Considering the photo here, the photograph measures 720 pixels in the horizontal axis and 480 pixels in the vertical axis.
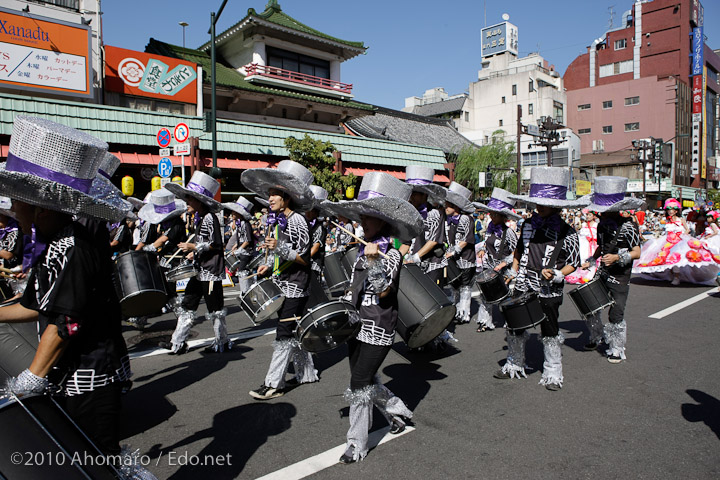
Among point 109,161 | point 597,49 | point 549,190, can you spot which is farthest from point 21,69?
point 597,49

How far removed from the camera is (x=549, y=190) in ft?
17.9

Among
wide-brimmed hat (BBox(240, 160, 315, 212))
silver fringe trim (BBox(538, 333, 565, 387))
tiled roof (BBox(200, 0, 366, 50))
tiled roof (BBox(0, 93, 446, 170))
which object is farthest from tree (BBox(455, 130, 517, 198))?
wide-brimmed hat (BBox(240, 160, 315, 212))

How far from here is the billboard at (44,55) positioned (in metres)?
16.5

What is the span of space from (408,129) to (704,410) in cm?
3636

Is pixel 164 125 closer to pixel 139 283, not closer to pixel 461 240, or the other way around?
pixel 461 240

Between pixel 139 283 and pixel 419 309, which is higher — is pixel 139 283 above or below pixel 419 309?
above

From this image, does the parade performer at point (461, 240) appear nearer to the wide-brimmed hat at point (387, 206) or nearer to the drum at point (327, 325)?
the wide-brimmed hat at point (387, 206)

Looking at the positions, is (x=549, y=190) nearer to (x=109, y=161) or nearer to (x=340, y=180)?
(x=109, y=161)

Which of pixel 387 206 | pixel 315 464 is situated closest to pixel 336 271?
pixel 387 206

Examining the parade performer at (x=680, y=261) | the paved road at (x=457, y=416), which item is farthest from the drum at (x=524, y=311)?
the parade performer at (x=680, y=261)

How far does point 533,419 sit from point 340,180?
59.8 ft

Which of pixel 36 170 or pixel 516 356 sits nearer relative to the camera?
pixel 36 170

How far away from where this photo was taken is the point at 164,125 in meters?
19.4

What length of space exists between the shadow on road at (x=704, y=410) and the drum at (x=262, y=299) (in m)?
3.86
